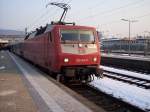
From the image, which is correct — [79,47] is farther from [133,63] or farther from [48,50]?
[133,63]

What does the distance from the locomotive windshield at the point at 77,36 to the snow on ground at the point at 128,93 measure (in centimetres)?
207

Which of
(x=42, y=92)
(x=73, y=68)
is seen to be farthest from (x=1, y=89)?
(x=73, y=68)

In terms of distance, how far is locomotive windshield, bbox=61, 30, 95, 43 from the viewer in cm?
1444

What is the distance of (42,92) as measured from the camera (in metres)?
10.6

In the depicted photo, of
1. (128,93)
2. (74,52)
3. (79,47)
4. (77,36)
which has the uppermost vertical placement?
(77,36)

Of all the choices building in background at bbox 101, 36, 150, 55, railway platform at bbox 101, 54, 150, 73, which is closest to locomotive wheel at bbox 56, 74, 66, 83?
railway platform at bbox 101, 54, 150, 73

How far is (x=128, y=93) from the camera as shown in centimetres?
1179

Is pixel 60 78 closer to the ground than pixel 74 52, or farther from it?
closer to the ground

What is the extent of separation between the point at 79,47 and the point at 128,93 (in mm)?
3486

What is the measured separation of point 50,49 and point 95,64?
224cm

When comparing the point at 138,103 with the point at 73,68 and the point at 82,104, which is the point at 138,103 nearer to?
the point at 82,104

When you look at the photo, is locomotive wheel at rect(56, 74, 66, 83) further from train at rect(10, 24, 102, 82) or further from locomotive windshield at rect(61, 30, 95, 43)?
locomotive windshield at rect(61, 30, 95, 43)

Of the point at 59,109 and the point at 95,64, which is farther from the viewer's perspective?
the point at 95,64

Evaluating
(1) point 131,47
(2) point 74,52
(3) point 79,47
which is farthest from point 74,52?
(1) point 131,47
